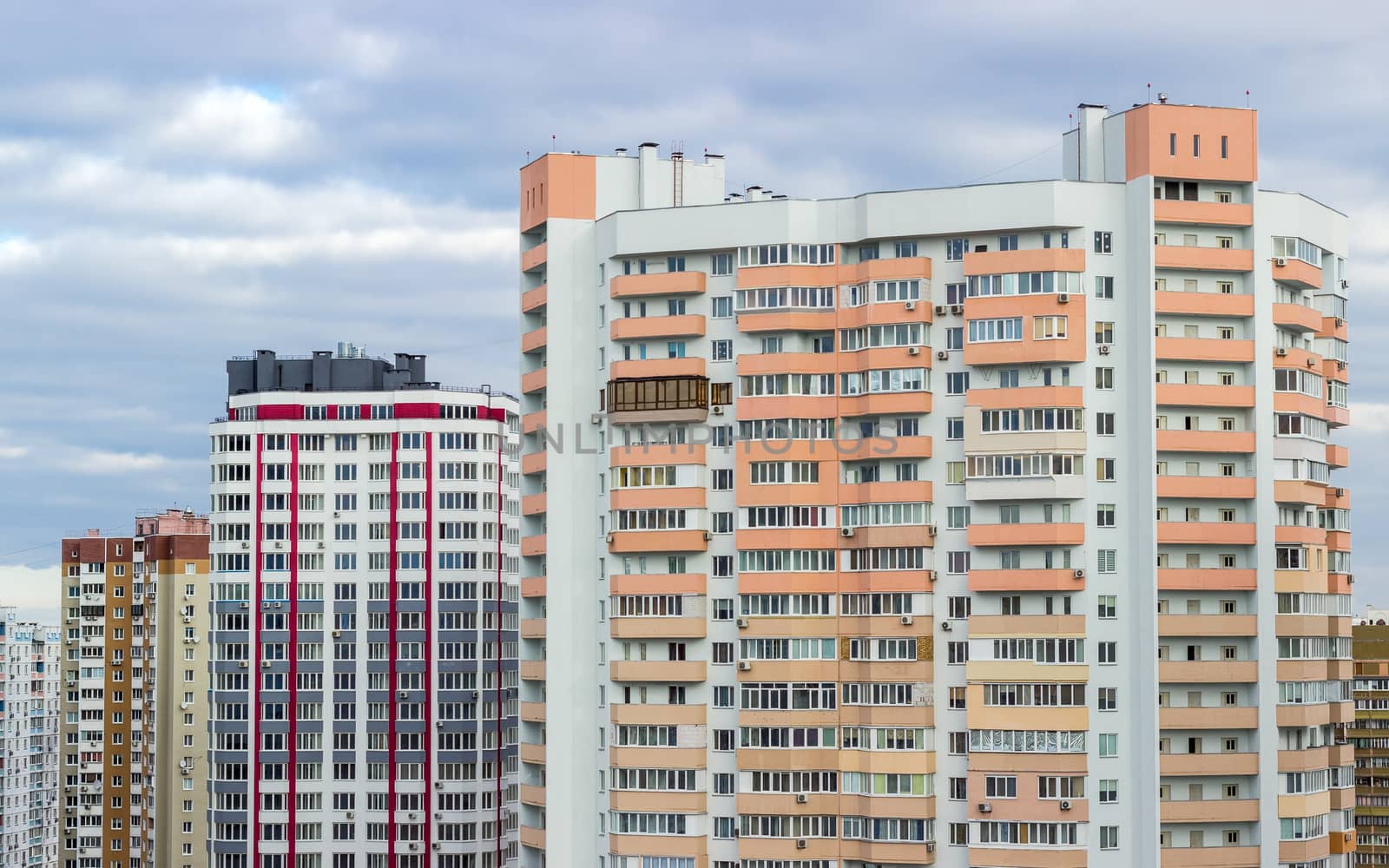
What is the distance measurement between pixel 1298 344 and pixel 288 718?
264 feet

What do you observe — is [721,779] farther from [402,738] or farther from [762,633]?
[402,738]

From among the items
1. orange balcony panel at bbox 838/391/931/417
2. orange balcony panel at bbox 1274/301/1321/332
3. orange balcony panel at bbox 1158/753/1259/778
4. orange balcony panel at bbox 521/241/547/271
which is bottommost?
orange balcony panel at bbox 1158/753/1259/778

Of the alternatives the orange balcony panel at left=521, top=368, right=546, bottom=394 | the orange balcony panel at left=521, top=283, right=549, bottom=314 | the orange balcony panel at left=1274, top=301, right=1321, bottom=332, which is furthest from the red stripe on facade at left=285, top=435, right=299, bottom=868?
the orange balcony panel at left=1274, top=301, right=1321, bottom=332

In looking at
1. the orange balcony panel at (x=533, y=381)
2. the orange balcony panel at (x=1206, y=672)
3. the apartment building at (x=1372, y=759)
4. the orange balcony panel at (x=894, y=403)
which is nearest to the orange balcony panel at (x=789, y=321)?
the orange balcony panel at (x=894, y=403)

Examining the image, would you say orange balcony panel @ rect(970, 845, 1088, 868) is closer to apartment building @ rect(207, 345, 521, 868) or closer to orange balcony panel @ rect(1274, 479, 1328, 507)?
orange balcony panel @ rect(1274, 479, 1328, 507)

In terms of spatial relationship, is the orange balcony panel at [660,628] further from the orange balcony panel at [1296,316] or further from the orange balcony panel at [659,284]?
the orange balcony panel at [1296,316]

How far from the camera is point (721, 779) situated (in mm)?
92938

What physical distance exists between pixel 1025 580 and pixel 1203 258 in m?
18.8

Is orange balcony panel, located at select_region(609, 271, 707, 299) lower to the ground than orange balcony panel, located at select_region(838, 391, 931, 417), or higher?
higher

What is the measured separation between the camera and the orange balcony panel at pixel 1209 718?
8700 centimetres

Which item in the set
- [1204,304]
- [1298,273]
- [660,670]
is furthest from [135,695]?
[1298,273]

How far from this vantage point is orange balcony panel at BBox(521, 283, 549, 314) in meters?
102

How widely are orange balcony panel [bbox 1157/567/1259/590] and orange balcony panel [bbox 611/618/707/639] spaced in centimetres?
2382

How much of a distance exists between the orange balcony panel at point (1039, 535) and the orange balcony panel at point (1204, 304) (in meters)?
12.0
